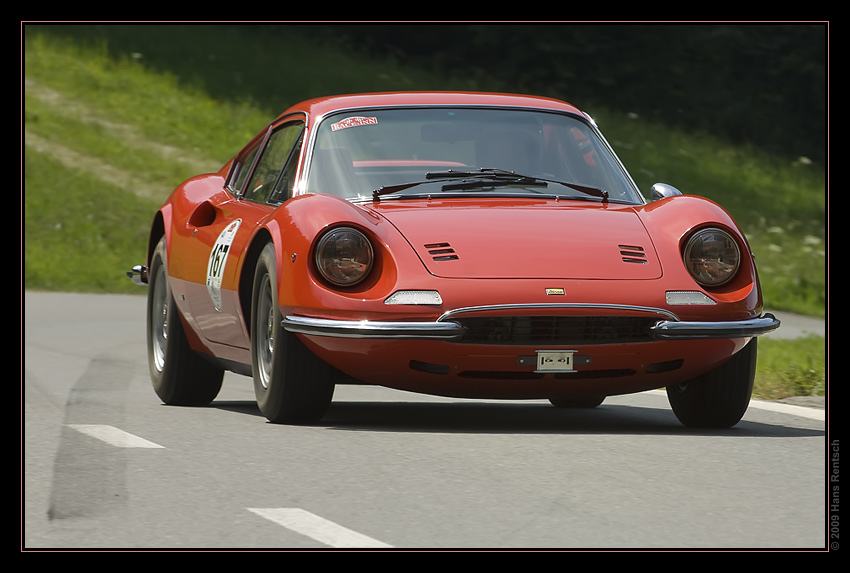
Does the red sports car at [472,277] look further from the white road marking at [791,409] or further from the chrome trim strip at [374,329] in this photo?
the white road marking at [791,409]

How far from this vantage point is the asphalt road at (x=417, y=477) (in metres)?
4.98

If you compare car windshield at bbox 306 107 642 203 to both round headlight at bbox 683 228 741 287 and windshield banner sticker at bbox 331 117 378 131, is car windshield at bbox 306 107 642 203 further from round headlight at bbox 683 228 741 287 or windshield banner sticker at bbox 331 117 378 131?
round headlight at bbox 683 228 741 287

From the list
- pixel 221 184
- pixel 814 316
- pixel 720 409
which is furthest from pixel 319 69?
pixel 720 409

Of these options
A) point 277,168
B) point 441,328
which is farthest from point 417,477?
point 277,168

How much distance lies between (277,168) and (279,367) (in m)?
1.51

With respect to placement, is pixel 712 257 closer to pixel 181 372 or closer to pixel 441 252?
pixel 441 252

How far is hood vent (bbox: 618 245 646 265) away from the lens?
277 inches

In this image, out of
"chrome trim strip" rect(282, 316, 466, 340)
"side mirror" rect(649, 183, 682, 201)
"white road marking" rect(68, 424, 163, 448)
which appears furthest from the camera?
"side mirror" rect(649, 183, 682, 201)

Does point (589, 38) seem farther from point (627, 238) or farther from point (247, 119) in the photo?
point (627, 238)

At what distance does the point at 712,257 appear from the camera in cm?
717

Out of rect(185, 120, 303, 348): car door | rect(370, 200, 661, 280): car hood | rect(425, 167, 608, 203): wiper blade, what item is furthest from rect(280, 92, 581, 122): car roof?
rect(370, 200, 661, 280): car hood

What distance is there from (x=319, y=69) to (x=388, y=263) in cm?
2765

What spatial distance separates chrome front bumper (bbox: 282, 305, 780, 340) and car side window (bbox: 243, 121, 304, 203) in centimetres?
125
